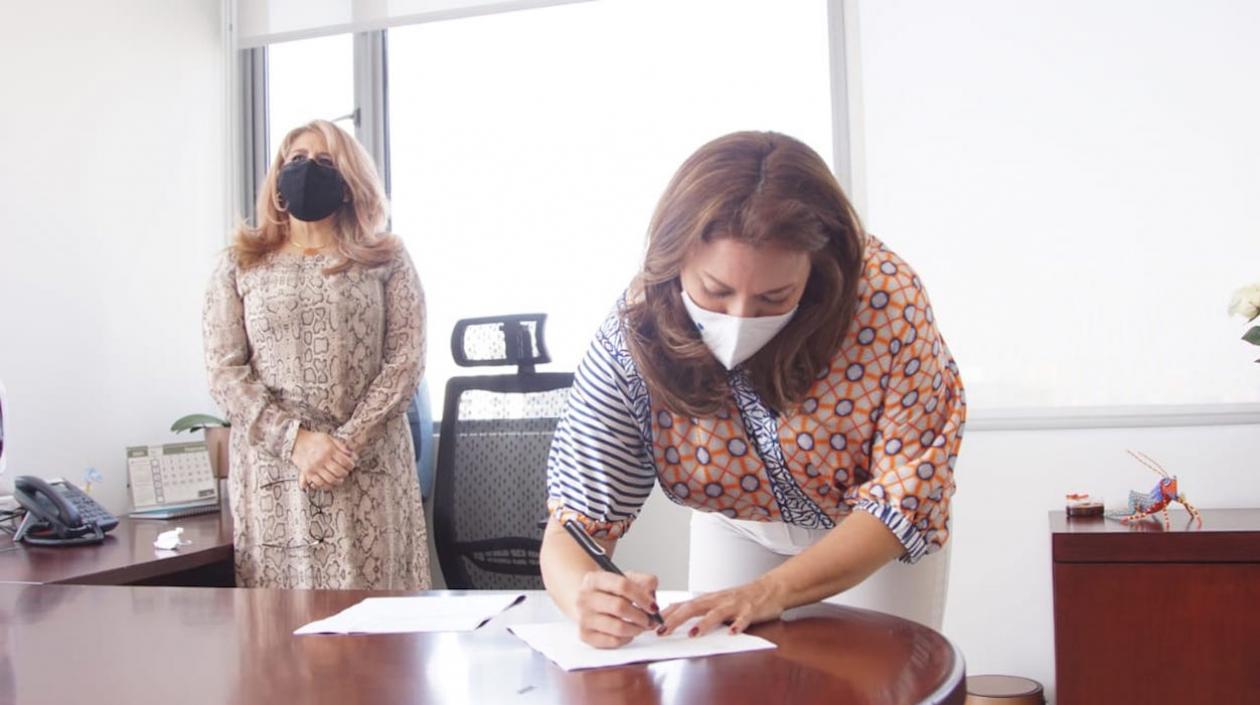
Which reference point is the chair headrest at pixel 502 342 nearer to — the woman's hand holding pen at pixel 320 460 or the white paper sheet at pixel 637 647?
the woman's hand holding pen at pixel 320 460

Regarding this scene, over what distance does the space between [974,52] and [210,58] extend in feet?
7.99

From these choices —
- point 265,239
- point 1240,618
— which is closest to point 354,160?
point 265,239

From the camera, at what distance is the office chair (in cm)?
295

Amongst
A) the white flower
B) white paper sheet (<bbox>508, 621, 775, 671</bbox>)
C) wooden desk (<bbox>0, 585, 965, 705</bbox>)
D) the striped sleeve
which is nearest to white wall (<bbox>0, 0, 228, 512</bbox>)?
wooden desk (<bbox>0, 585, 965, 705</bbox>)

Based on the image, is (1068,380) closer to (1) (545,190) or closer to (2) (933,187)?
(2) (933,187)

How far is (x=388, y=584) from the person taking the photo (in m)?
2.53

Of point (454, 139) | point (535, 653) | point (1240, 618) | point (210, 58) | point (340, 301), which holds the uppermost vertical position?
point (210, 58)

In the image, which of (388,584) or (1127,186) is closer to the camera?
(388,584)

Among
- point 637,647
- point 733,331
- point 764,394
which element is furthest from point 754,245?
point 637,647

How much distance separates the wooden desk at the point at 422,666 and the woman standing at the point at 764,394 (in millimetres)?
104

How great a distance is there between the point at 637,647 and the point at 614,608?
0.15ft

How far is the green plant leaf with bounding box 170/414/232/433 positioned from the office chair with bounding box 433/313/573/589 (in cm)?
78

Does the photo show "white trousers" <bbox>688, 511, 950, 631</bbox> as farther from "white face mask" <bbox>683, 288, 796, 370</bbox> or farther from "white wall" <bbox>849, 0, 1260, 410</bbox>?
"white wall" <bbox>849, 0, 1260, 410</bbox>

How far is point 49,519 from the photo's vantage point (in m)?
2.49
